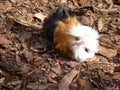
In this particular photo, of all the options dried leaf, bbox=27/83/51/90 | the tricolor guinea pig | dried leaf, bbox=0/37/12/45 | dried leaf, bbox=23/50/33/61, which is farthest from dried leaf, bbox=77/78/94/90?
dried leaf, bbox=0/37/12/45

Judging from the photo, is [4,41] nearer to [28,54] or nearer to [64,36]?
[28,54]

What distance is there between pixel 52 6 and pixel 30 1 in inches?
12.3

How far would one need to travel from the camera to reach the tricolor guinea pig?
4086 mm

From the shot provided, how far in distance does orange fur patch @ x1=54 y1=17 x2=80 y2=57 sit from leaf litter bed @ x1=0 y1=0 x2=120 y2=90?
0.14m

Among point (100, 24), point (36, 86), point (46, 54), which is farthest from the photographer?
point (100, 24)

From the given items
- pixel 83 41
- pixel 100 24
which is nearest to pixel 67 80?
pixel 83 41

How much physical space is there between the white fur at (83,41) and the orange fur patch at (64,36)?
0.05 metres

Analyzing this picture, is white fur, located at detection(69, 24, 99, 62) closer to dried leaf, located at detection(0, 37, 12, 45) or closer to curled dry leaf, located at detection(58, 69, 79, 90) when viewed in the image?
curled dry leaf, located at detection(58, 69, 79, 90)

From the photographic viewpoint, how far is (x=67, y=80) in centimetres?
404

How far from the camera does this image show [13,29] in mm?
4734

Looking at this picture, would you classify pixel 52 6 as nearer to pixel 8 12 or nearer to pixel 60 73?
pixel 8 12

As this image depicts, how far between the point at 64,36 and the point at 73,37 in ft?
0.36

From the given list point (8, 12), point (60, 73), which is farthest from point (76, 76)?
point (8, 12)

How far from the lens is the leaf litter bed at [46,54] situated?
13.2 feet
